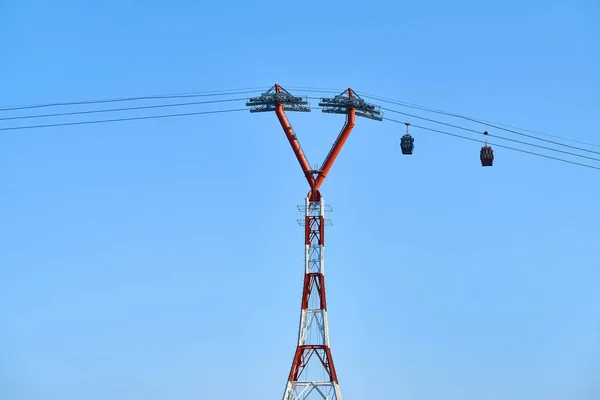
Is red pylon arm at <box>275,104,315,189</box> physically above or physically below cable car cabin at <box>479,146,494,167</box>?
above

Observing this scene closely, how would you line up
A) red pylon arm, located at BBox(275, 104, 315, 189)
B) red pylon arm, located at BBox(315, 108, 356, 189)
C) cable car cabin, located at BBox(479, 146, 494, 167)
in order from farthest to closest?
red pylon arm, located at BBox(315, 108, 356, 189), red pylon arm, located at BBox(275, 104, 315, 189), cable car cabin, located at BBox(479, 146, 494, 167)

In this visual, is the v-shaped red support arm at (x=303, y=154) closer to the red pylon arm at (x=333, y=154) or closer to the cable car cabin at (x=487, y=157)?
the red pylon arm at (x=333, y=154)

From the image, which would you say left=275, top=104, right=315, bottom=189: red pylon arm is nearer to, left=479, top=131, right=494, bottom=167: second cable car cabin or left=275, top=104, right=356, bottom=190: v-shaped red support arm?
left=275, top=104, right=356, bottom=190: v-shaped red support arm

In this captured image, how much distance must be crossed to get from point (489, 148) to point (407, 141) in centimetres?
720

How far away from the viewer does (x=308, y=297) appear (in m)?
112

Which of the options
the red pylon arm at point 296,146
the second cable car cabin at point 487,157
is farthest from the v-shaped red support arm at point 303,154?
the second cable car cabin at point 487,157

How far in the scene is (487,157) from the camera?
10100 cm

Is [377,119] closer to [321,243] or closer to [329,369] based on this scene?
[321,243]

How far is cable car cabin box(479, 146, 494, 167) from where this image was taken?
101000 millimetres

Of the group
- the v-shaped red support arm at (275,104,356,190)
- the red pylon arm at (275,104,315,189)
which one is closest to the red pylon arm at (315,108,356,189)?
the v-shaped red support arm at (275,104,356,190)

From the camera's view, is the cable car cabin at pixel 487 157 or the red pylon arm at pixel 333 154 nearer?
the cable car cabin at pixel 487 157

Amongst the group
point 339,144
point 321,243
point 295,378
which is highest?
point 339,144

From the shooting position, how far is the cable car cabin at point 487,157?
10100 centimetres

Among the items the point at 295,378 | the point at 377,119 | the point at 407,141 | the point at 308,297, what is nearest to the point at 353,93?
the point at 377,119
